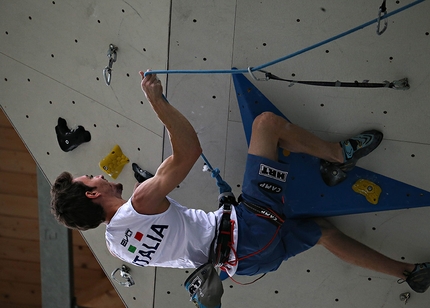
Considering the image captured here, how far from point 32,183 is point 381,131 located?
2.67 meters

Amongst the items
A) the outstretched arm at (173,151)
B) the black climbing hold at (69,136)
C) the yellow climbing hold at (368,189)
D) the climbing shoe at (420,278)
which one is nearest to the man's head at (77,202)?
the outstretched arm at (173,151)

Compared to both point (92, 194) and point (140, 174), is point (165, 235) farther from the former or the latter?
point (140, 174)

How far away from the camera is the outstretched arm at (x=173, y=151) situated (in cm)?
202

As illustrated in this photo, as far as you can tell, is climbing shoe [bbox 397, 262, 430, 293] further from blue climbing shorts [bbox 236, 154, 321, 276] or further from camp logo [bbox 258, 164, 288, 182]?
camp logo [bbox 258, 164, 288, 182]

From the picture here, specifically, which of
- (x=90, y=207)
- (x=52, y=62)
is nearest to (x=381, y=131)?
(x=90, y=207)

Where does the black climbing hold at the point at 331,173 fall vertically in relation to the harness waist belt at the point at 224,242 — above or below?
above

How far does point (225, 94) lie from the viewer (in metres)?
2.50

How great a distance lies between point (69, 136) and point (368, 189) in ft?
4.74

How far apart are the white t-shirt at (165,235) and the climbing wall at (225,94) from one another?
443 mm

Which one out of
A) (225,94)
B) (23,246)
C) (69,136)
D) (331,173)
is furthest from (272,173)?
(23,246)

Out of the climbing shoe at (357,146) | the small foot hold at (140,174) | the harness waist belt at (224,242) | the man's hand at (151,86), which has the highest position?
the man's hand at (151,86)

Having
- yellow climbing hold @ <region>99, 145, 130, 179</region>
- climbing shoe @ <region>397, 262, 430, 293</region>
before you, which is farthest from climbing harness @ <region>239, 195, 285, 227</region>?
yellow climbing hold @ <region>99, 145, 130, 179</region>

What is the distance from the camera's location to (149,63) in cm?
251

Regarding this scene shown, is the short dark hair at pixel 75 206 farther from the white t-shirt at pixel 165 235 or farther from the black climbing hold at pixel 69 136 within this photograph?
the black climbing hold at pixel 69 136
